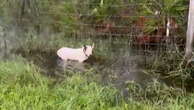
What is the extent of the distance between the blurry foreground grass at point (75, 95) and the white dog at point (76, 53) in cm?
53

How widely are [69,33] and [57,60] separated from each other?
55 cm

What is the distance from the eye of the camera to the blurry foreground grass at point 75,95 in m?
2.89

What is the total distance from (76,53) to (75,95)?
1.09 m

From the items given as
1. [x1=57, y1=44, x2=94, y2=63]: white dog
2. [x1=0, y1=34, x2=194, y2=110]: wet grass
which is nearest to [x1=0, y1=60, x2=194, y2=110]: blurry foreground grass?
[x1=0, y1=34, x2=194, y2=110]: wet grass

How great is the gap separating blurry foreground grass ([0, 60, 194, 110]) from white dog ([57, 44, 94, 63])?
53cm

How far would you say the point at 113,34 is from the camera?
4301 mm

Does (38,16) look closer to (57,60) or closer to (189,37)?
(57,60)

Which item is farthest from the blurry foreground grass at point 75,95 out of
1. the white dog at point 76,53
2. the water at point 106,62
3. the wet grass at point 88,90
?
the white dog at point 76,53

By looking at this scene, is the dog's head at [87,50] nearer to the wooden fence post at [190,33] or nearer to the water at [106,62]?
the water at [106,62]

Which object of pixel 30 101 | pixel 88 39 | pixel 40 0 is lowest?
pixel 30 101

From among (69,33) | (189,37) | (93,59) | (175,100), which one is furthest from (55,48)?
(175,100)

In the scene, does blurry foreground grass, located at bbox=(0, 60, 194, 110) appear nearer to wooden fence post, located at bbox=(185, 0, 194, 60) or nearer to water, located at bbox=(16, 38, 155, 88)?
water, located at bbox=(16, 38, 155, 88)

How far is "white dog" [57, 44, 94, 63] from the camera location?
157 inches

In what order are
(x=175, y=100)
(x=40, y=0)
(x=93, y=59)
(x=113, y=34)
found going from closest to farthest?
1. (x=175, y=100)
2. (x=93, y=59)
3. (x=113, y=34)
4. (x=40, y=0)
